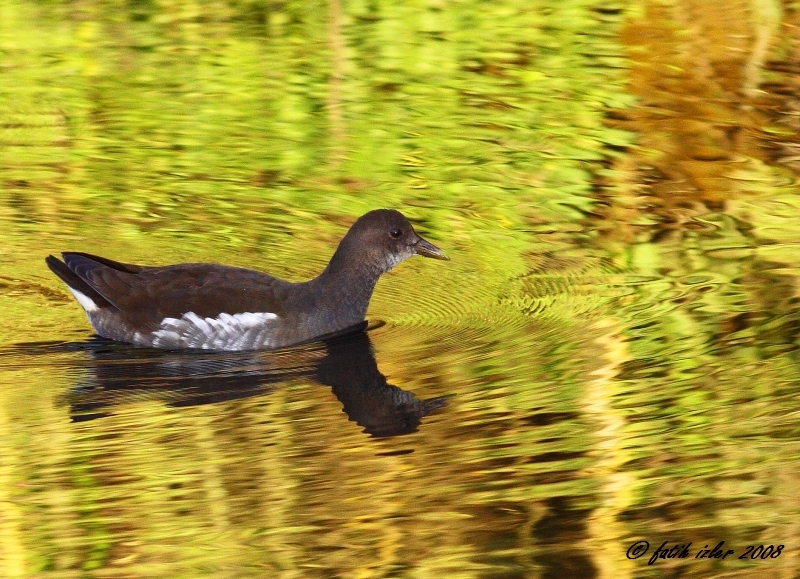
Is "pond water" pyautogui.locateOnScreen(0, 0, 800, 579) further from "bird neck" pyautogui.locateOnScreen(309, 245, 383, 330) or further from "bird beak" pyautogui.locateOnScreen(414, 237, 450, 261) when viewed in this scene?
"bird beak" pyautogui.locateOnScreen(414, 237, 450, 261)

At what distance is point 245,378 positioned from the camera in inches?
269

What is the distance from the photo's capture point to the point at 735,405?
6.36 meters

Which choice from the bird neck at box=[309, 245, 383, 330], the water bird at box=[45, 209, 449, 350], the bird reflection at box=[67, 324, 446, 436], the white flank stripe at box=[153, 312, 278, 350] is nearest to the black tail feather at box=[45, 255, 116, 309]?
the water bird at box=[45, 209, 449, 350]

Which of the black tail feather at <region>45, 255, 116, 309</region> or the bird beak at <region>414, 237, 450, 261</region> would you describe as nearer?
the black tail feather at <region>45, 255, 116, 309</region>

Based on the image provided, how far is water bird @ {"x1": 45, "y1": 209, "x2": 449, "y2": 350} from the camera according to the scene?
7.27m

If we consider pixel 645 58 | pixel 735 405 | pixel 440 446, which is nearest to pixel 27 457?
pixel 440 446

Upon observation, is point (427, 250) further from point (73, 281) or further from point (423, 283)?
point (73, 281)

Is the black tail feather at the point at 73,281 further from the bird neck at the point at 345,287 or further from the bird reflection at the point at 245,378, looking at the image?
the bird neck at the point at 345,287

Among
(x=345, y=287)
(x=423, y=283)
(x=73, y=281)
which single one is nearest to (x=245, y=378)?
(x=345, y=287)

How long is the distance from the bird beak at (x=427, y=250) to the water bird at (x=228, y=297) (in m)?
0.10

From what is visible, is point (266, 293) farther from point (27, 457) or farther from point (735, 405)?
point (735, 405)

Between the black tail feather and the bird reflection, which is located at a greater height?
the black tail feather

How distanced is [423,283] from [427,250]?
1.40 ft

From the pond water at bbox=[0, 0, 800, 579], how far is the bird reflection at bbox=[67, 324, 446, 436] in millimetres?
23
